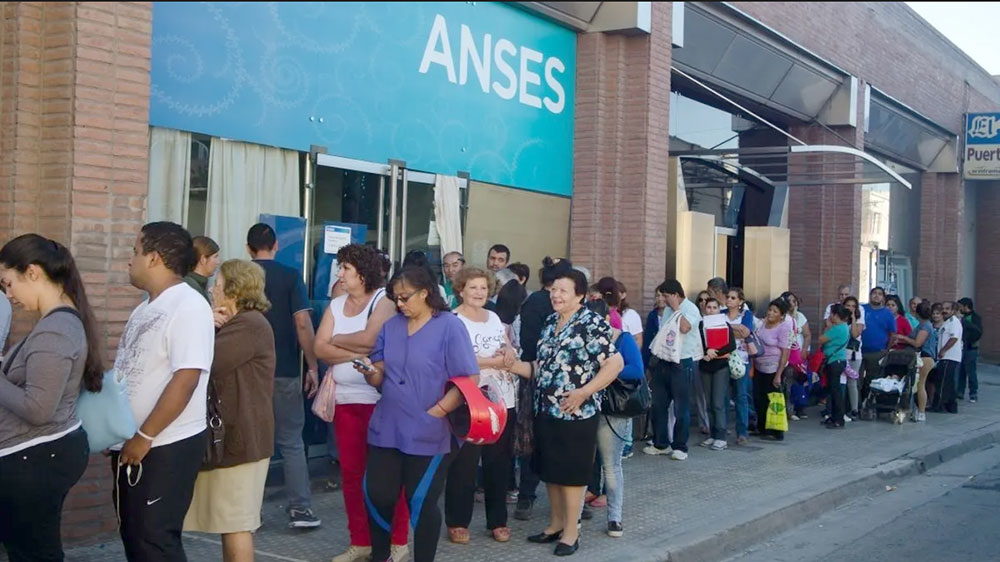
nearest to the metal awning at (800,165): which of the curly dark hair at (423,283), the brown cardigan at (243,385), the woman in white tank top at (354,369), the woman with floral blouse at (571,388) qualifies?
the woman with floral blouse at (571,388)

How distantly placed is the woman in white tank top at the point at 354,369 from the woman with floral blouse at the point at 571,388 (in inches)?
42.0

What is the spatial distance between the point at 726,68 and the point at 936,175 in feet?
39.0

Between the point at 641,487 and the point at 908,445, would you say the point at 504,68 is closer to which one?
the point at 641,487

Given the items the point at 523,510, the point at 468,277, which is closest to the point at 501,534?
the point at 523,510

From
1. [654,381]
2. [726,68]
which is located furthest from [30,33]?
[726,68]

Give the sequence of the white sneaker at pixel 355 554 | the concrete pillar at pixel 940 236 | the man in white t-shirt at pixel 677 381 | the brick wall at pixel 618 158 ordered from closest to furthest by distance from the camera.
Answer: the white sneaker at pixel 355 554 → the man in white t-shirt at pixel 677 381 → the brick wall at pixel 618 158 → the concrete pillar at pixel 940 236

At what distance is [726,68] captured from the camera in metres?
14.6

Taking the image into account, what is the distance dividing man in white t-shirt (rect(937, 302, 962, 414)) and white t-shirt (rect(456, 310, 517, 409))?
37.9 feet

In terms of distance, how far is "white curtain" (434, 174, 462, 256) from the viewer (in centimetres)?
994

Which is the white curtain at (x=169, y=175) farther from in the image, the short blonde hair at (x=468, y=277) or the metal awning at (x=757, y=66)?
the metal awning at (x=757, y=66)

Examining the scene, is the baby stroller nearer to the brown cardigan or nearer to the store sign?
the store sign

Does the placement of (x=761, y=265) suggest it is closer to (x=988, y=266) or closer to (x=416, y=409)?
(x=416, y=409)

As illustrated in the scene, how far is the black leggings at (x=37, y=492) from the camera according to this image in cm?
421

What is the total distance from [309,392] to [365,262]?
4.50 ft
